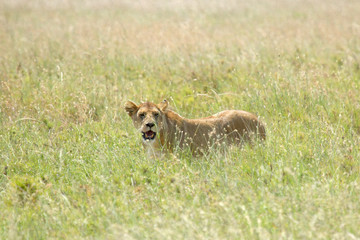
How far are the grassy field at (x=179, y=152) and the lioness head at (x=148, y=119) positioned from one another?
0.24m

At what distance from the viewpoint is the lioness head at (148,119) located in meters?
6.38

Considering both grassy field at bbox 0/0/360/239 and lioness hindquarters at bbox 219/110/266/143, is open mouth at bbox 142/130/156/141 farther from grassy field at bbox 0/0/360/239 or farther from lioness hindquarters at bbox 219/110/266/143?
lioness hindquarters at bbox 219/110/266/143

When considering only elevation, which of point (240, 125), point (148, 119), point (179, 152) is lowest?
point (179, 152)

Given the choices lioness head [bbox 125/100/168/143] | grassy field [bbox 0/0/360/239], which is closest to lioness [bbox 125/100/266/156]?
lioness head [bbox 125/100/168/143]

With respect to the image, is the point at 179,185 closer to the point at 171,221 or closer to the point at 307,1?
the point at 171,221

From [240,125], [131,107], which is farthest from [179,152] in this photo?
[240,125]

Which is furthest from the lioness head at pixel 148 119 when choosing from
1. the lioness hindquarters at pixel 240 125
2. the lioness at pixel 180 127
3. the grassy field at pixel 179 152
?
the lioness hindquarters at pixel 240 125

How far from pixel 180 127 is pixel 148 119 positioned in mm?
568

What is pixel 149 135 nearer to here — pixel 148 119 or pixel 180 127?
pixel 148 119

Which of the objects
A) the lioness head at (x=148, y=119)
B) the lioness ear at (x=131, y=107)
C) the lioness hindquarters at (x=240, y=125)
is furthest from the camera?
the lioness hindquarters at (x=240, y=125)

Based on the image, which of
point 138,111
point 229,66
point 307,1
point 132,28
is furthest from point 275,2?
point 138,111

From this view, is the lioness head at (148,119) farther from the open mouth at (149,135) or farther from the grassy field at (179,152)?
the grassy field at (179,152)

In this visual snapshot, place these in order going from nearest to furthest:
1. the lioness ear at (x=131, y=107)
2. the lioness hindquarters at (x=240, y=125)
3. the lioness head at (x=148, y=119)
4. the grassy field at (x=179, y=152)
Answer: the grassy field at (x=179, y=152) < the lioness head at (x=148, y=119) < the lioness ear at (x=131, y=107) < the lioness hindquarters at (x=240, y=125)

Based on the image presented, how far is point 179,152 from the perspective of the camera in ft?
21.3
